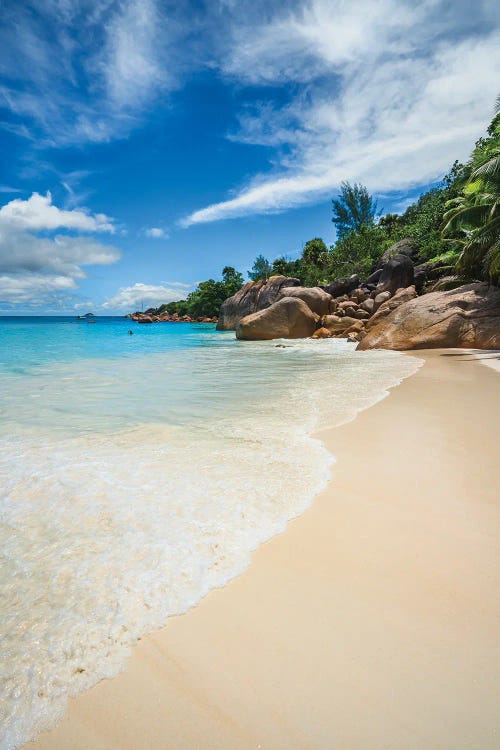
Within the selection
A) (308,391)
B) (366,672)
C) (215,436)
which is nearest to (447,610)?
(366,672)

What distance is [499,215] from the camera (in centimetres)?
1223

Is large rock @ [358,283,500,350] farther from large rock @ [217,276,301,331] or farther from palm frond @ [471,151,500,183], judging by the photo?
large rock @ [217,276,301,331]

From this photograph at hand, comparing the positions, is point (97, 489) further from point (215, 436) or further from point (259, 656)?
point (259, 656)

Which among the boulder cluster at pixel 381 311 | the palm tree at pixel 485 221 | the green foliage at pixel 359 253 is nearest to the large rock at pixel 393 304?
the boulder cluster at pixel 381 311

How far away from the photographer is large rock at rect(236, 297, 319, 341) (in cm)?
2255

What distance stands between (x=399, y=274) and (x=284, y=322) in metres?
8.58

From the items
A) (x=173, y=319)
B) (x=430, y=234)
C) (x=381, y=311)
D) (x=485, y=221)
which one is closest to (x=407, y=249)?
(x=430, y=234)

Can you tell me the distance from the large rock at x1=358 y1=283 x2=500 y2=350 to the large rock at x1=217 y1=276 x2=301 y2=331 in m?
19.8

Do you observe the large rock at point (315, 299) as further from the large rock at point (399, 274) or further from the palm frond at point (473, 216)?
the palm frond at point (473, 216)

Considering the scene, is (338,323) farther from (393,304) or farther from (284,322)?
(393,304)

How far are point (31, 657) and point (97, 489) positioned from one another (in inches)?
58.1

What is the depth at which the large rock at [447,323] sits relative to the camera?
12.6 m

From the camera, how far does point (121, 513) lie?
246cm

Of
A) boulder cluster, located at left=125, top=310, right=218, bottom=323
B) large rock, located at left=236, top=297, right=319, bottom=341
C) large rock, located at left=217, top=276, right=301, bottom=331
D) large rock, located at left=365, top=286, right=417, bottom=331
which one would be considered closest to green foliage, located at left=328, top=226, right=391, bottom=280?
large rock, located at left=217, top=276, right=301, bottom=331
